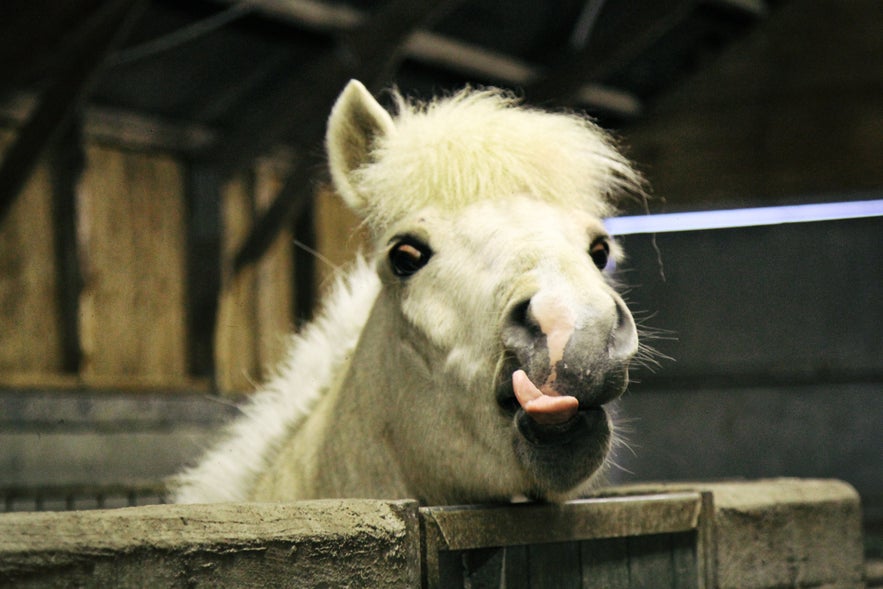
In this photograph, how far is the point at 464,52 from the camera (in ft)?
24.2

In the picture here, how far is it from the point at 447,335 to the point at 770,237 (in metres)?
7.57

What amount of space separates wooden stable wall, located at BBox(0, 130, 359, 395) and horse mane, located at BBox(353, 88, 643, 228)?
15.5 feet

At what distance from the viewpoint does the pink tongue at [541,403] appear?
1525mm

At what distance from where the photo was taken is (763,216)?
348 inches

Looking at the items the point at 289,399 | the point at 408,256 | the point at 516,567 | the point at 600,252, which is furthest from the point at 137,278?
the point at 516,567

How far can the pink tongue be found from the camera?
60.1 inches

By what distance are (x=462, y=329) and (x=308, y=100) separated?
5559 millimetres

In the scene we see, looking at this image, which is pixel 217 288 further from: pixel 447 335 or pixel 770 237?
pixel 447 335

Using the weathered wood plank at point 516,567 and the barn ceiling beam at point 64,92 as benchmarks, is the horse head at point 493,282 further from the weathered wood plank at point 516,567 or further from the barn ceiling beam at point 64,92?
the barn ceiling beam at point 64,92

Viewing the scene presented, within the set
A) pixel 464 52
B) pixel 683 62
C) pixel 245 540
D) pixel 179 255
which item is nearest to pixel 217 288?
pixel 179 255

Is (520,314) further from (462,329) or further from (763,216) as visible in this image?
(763,216)

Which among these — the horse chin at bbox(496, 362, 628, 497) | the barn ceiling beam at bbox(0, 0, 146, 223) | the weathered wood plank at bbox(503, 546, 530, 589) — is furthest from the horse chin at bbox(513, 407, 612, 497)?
the barn ceiling beam at bbox(0, 0, 146, 223)

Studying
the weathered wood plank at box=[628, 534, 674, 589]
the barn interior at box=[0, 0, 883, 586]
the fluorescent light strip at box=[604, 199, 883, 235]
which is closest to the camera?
the weathered wood plank at box=[628, 534, 674, 589]

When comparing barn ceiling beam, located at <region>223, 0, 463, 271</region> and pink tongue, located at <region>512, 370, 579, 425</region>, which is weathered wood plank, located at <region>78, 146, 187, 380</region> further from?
pink tongue, located at <region>512, 370, 579, 425</region>
